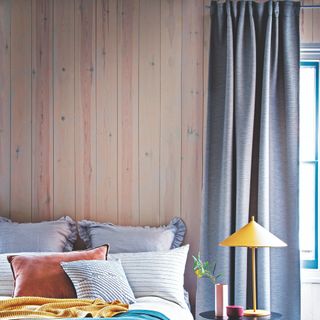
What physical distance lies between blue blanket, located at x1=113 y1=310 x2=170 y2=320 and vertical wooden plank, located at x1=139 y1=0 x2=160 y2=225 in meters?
1.30

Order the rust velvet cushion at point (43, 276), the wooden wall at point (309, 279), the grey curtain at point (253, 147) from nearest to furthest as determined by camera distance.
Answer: the rust velvet cushion at point (43, 276) → the grey curtain at point (253, 147) → the wooden wall at point (309, 279)

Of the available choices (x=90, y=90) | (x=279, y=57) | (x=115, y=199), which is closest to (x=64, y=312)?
(x=115, y=199)

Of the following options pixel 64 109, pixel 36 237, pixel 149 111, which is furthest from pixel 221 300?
pixel 64 109

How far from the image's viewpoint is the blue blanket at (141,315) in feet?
10.7

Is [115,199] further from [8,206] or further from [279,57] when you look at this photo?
[279,57]

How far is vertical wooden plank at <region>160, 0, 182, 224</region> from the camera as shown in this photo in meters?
4.68

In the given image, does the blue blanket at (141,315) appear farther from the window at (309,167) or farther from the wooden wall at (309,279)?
the window at (309,167)

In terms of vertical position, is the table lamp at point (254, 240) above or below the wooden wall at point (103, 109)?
below

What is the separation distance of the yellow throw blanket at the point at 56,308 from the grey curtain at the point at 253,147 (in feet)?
3.87

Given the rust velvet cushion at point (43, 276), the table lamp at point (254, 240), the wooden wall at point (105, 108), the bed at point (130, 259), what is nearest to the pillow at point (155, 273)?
the bed at point (130, 259)

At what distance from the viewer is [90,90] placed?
4.72 m

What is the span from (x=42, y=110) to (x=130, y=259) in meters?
1.19

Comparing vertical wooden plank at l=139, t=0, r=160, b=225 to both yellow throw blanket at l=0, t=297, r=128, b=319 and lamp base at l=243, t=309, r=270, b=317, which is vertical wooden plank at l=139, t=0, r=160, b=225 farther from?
yellow throw blanket at l=0, t=297, r=128, b=319

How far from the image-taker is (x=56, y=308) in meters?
3.42
